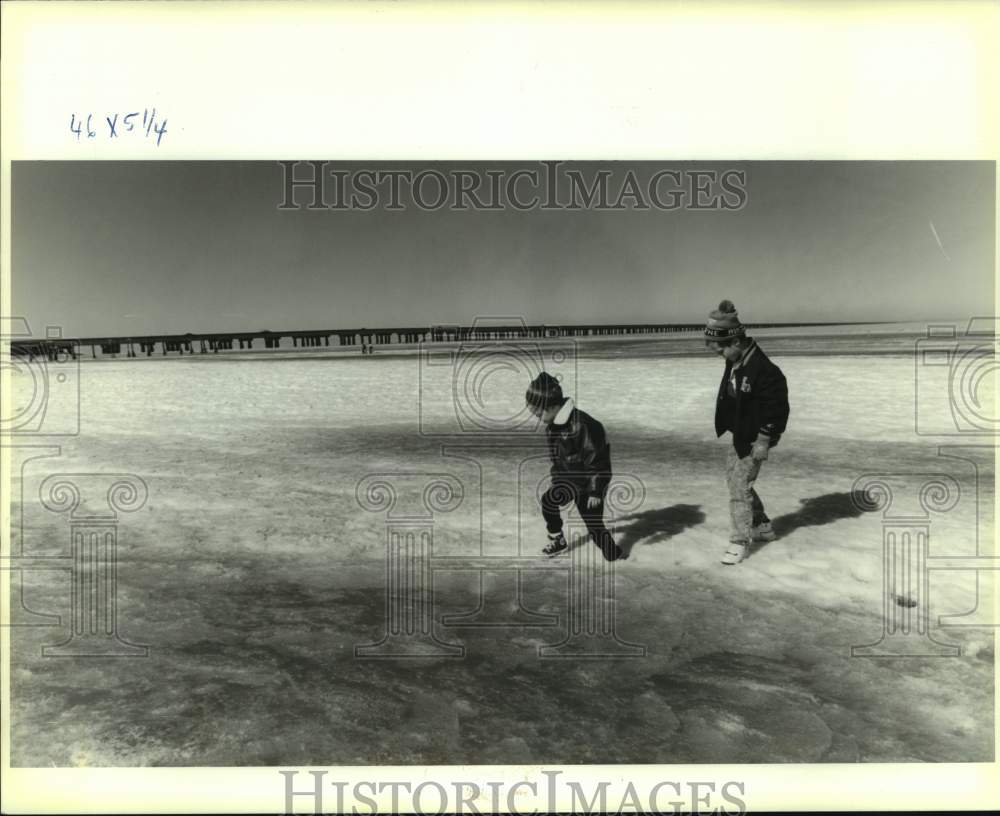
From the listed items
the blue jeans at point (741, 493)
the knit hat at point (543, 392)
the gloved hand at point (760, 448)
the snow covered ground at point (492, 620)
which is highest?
the knit hat at point (543, 392)

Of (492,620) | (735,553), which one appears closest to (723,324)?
(735,553)

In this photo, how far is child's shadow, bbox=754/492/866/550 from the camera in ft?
16.9

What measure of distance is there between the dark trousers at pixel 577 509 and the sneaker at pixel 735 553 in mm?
772

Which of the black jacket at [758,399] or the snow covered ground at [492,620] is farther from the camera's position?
the black jacket at [758,399]

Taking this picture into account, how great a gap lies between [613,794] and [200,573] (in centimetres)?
298

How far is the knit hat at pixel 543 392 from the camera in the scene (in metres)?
4.51

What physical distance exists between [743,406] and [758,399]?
4.1 inches

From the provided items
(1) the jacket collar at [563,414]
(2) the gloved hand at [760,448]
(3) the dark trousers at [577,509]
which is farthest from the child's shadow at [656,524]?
(1) the jacket collar at [563,414]

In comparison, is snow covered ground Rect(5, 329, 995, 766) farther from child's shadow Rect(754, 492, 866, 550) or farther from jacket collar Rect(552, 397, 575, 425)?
jacket collar Rect(552, 397, 575, 425)

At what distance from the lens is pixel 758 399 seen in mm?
4531

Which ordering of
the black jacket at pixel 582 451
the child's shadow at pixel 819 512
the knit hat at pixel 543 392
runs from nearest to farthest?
the knit hat at pixel 543 392
the black jacket at pixel 582 451
the child's shadow at pixel 819 512

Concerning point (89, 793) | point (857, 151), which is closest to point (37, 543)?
point (89, 793)

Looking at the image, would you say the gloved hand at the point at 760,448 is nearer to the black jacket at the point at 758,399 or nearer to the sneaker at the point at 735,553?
the black jacket at the point at 758,399

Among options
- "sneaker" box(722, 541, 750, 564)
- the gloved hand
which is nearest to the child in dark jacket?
"sneaker" box(722, 541, 750, 564)
